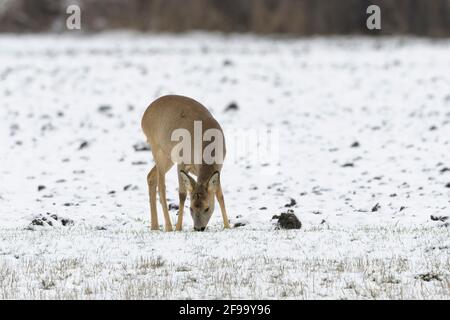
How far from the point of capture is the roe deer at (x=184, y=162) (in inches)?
476

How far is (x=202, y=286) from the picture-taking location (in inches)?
349

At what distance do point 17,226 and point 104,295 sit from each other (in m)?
5.08

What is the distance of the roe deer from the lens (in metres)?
12.1

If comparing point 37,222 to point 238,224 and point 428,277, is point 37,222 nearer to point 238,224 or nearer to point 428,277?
point 238,224

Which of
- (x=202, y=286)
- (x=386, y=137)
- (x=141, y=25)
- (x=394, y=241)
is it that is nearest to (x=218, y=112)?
(x=386, y=137)

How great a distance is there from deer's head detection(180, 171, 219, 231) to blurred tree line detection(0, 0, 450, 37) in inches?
1351

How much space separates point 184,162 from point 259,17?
117 feet

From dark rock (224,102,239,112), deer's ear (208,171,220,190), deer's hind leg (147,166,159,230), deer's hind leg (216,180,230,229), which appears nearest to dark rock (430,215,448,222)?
deer's hind leg (216,180,230,229)

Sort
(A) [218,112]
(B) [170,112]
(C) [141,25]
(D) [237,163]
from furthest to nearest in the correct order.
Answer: (C) [141,25]
(A) [218,112]
(D) [237,163]
(B) [170,112]

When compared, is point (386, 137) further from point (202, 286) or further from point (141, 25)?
point (141, 25)

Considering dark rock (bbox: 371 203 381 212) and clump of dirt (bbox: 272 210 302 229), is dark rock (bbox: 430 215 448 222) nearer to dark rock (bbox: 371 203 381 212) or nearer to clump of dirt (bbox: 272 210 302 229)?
dark rock (bbox: 371 203 381 212)

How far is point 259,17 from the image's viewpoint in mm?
Result: 47562

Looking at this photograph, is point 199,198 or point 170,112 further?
point 170,112

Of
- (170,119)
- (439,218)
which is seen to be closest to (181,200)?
(170,119)
